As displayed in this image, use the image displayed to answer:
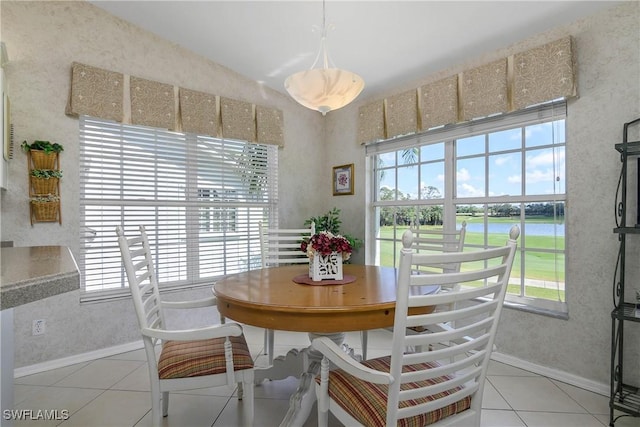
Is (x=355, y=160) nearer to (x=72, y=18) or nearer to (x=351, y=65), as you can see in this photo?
(x=351, y=65)

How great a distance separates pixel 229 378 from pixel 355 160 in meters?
2.95

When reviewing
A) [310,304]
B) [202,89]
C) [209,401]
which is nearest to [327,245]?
[310,304]

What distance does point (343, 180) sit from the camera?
4.20 m

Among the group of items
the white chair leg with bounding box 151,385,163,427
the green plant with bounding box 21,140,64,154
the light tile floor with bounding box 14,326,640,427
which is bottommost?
the light tile floor with bounding box 14,326,640,427

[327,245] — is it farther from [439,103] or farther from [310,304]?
[439,103]

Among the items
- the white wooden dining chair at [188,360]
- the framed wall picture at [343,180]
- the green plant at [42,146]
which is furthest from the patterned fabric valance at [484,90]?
the green plant at [42,146]

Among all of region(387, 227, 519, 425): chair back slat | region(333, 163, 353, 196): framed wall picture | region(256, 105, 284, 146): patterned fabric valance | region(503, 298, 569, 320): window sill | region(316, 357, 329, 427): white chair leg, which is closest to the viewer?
region(387, 227, 519, 425): chair back slat

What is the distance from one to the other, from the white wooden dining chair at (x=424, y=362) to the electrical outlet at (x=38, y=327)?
2.45 metres

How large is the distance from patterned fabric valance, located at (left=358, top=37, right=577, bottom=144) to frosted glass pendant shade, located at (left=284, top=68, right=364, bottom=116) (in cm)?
124

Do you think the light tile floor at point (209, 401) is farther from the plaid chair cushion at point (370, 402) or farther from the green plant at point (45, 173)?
the green plant at point (45, 173)

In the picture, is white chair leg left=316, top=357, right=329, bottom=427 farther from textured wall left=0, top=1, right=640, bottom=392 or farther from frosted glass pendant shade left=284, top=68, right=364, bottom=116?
textured wall left=0, top=1, right=640, bottom=392

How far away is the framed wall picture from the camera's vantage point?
4120 millimetres

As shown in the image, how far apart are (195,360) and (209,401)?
31.0 inches

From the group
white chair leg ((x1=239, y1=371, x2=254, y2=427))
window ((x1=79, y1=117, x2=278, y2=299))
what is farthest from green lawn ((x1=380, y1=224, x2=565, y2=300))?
window ((x1=79, y1=117, x2=278, y2=299))
